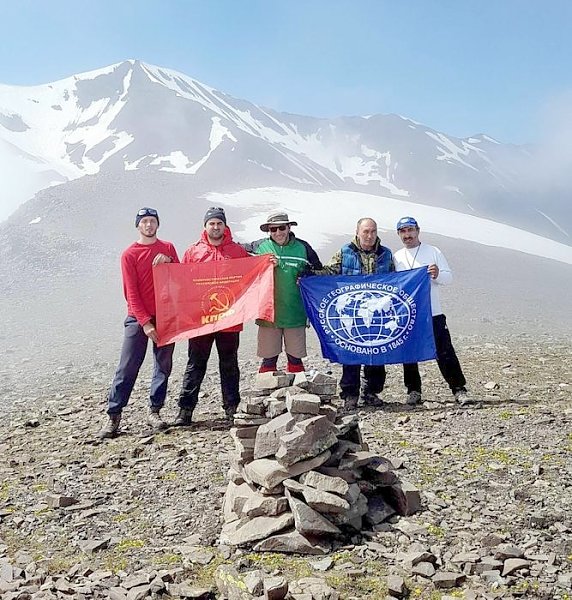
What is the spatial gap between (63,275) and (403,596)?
3459cm

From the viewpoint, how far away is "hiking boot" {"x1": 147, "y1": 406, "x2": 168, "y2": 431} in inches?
326

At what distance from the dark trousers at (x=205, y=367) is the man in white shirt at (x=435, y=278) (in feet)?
8.46

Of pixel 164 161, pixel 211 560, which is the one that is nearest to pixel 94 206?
pixel 211 560

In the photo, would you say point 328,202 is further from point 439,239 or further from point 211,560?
point 211,560

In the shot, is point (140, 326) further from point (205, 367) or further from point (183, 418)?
point (183, 418)

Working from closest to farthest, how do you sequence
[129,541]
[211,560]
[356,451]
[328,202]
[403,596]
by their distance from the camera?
[403,596]
[211,560]
[129,541]
[356,451]
[328,202]

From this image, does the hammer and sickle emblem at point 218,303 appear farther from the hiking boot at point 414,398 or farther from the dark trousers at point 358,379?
the hiking boot at point 414,398

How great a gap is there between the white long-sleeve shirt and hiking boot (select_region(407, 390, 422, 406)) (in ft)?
4.05

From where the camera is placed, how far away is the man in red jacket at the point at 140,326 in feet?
27.0

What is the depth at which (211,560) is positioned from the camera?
15.5 ft

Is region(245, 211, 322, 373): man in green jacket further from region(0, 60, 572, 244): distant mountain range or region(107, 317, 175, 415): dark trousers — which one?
region(0, 60, 572, 244): distant mountain range

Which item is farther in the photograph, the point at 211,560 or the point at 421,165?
the point at 421,165

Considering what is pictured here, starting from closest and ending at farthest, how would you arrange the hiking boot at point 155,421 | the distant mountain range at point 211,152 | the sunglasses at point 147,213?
the sunglasses at point 147,213 → the hiking boot at point 155,421 → the distant mountain range at point 211,152

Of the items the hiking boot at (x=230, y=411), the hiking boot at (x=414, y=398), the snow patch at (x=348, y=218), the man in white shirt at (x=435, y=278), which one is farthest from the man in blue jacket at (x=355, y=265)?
the snow patch at (x=348, y=218)
